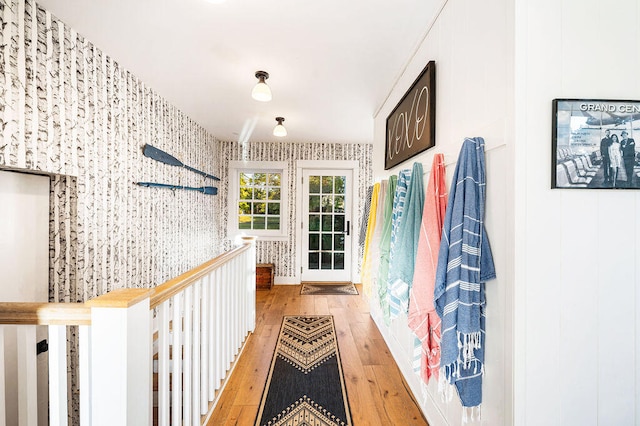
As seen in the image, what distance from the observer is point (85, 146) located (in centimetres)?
192

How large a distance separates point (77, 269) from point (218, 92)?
6.18ft

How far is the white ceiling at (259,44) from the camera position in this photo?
5.25 ft

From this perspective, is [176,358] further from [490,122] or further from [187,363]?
[490,122]

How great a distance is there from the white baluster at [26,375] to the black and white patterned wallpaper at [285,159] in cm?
382

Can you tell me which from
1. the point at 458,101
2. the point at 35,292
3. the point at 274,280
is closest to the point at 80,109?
the point at 35,292

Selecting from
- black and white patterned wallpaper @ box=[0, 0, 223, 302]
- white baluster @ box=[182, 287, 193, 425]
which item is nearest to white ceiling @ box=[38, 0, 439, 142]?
black and white patterned wallpaper @ box=[0, 0, 223, 302]

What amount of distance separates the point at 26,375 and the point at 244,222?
3.93 meters

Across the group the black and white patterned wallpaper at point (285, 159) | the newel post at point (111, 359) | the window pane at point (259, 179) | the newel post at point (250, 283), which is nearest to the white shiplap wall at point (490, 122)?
the newel post at point (111, 359)

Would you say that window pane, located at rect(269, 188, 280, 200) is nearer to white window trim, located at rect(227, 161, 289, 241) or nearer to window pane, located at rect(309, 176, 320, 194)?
white window trim, located at rect(227, 161, 289, 241)

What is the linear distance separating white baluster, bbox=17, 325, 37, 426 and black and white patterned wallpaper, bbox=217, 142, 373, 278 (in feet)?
12.5

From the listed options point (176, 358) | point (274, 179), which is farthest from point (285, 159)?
point (176, 358)

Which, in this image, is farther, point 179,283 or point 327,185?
point 327,185

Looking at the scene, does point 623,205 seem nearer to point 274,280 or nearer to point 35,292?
point 35,292

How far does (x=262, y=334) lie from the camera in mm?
2795
